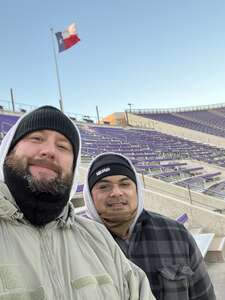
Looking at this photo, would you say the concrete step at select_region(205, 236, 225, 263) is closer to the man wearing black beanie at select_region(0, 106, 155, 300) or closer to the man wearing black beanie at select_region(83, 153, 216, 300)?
the man wearing black beanie at select_region(83, 153, 216, 300)

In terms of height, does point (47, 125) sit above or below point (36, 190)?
above

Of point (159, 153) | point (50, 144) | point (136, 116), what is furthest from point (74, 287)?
point (136, 116)

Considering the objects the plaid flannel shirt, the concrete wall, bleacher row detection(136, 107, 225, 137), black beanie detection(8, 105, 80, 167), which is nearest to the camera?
black beanie detection(8, 105, 80, 167)

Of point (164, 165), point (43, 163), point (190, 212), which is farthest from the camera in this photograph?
point (164, 165)

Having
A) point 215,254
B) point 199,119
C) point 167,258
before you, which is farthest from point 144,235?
point 199,119

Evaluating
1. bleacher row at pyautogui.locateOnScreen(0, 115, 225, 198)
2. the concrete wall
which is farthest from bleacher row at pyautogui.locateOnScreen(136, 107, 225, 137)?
the concrete wall

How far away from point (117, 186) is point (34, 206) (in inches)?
29.2

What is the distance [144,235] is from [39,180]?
79cm

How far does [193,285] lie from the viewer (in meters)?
1.56

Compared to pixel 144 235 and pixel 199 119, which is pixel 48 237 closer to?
pixel 144 235

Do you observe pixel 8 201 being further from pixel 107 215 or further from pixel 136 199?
pixel 136 199

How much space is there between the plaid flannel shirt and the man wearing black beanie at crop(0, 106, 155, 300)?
446mm

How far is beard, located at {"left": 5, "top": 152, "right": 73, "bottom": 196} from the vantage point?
99cm

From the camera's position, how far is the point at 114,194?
159cm
